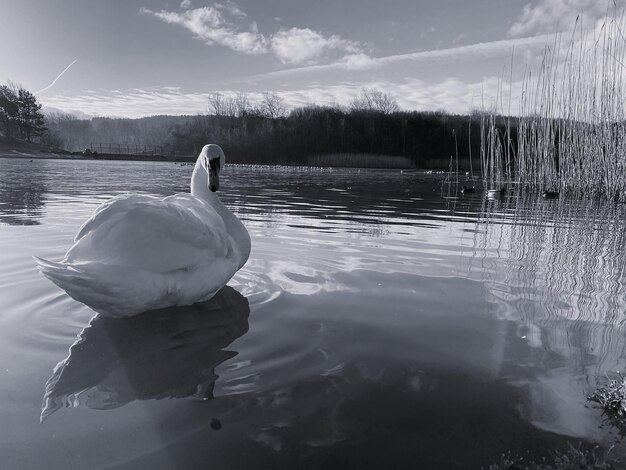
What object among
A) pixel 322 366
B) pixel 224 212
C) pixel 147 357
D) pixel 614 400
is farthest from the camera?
pixel 224 212

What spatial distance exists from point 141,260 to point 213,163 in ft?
6.73

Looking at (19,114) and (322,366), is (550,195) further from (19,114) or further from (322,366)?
(19,114)

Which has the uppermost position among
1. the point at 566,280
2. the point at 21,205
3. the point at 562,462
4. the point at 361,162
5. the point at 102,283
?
the point at 361,162

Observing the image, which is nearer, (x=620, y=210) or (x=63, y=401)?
(x=63, y=401)

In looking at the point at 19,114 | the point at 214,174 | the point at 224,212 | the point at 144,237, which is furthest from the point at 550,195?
the point at 19,114

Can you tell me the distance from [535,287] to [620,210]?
32.7 ft

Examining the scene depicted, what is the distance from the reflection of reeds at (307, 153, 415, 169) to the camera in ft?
219

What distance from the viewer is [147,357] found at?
3.28 metres

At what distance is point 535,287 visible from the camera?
508 centimetres

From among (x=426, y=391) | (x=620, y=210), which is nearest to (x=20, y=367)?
(x=426, y=391)

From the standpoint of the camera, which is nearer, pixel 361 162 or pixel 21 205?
pixel 21 205

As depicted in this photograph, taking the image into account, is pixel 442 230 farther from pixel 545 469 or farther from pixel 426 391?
pixel 545 469

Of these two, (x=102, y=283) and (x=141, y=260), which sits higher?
(x=141, y=260)

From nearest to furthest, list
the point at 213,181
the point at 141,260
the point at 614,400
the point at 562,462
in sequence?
the point at 562,462, the point at 614,400, the point at 141,260, the point at 213,181
